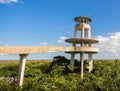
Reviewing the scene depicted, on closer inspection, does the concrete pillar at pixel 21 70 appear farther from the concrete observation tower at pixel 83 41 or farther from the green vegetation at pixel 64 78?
the concrete observation tower at pixel 83 41

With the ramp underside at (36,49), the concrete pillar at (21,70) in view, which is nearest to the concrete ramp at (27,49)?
the ramp underside at (36,49)

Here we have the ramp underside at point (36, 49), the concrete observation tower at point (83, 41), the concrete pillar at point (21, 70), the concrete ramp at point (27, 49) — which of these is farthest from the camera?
the concrete observation tower at point (83, 41)

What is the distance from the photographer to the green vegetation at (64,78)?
1334 inches

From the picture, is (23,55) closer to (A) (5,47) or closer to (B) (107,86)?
(A) (5,47)

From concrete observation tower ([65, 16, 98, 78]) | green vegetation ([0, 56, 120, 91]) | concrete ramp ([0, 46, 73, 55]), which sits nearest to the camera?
concrete ramp ([0, 46, 73, 55])

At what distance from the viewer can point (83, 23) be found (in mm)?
48625

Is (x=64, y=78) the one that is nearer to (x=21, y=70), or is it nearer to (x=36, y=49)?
(x=36, y=49)

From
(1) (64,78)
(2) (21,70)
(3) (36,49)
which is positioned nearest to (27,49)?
(3) (36,49)

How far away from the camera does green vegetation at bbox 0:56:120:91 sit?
33.9m

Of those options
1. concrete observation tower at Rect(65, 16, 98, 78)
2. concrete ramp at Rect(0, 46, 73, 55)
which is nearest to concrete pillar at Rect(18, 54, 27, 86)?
concrete ramp at Rect(0, 46, 73, 55)

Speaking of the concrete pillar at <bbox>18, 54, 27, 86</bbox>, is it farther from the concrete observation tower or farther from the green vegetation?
the concrete observation tower

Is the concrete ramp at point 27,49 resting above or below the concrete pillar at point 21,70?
above

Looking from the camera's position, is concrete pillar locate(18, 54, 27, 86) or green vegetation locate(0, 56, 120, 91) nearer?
concrete pillar locate(18, 54, 27, 86)

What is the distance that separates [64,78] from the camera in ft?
139
